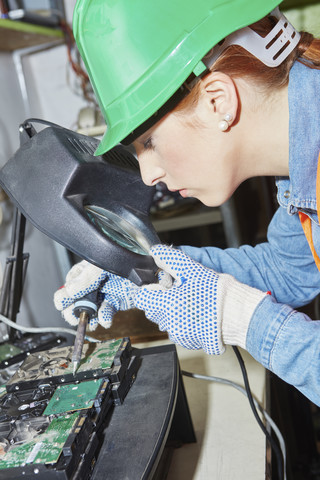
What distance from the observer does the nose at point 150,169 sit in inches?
33.4

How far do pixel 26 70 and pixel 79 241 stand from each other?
1868 mm

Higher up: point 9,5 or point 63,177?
point 9,5

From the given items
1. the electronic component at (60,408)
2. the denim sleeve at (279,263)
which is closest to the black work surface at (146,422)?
the electronic component at (60,408)

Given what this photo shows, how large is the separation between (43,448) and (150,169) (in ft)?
1.53

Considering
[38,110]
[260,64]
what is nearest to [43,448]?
[260,64]

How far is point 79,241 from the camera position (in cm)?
79

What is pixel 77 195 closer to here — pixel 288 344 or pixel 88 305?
pixel 88 305

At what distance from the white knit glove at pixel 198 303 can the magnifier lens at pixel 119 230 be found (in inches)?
1.8

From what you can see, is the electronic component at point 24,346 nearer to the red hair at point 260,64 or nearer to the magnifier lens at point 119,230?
the magnifier lens at point 119,230

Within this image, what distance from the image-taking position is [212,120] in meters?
0.78

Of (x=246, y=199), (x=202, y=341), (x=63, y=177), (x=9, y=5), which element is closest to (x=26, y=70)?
(x=9, y=5)

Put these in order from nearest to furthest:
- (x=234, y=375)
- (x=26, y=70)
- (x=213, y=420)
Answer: (x=213, y=420) < (x=234, y=375) < (x=26, y=70)

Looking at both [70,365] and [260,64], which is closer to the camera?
[260,64]

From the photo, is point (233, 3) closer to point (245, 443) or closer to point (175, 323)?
point (175, 323)
